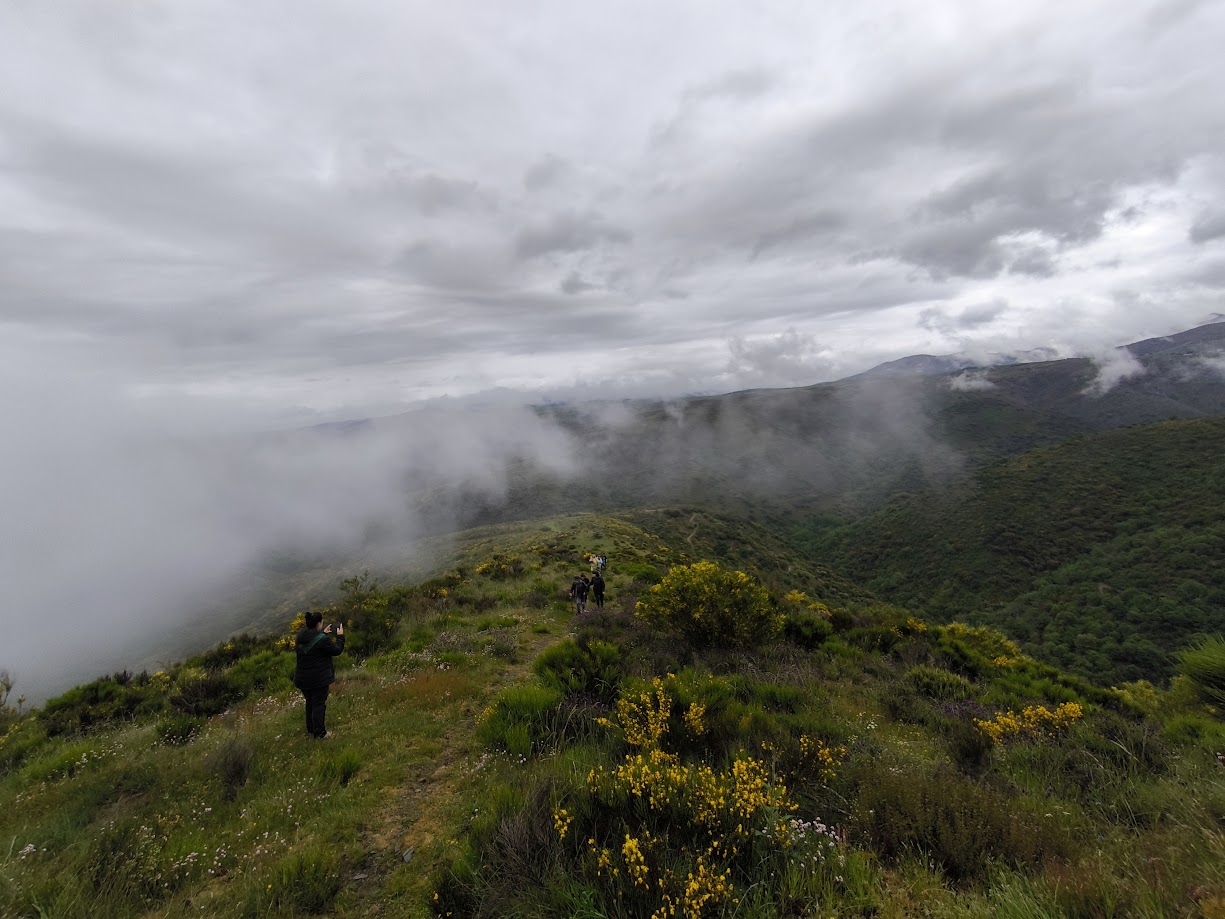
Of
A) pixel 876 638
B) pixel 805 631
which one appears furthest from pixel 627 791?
pixel 876 638

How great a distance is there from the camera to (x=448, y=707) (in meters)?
7.89

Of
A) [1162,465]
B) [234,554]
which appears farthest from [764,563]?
[234,554]

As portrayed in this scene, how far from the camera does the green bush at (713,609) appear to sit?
1045 cm

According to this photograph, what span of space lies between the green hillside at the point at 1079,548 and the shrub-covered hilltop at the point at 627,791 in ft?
159

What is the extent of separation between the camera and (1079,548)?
7181cm

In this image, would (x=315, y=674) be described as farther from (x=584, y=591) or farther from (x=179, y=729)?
(x=584, y=591)

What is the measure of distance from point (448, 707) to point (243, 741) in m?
2.66

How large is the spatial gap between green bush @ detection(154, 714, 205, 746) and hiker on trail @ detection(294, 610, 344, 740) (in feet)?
6.78

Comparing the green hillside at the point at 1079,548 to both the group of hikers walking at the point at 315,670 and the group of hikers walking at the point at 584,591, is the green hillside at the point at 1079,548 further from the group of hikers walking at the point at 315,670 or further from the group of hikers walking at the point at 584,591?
the group of hikers walking at the point at 315,670

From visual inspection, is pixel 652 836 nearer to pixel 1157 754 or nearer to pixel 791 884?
pixel 791 884

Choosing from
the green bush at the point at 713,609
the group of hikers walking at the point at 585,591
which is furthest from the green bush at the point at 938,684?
the group of hikers walking at the point at 585,591

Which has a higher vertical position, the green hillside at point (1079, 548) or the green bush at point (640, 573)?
the green bush at point (640, 573)

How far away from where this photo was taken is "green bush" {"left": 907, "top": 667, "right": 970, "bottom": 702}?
Answer: 29.2ft

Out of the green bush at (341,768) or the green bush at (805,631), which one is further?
the green bush at (805,631)
